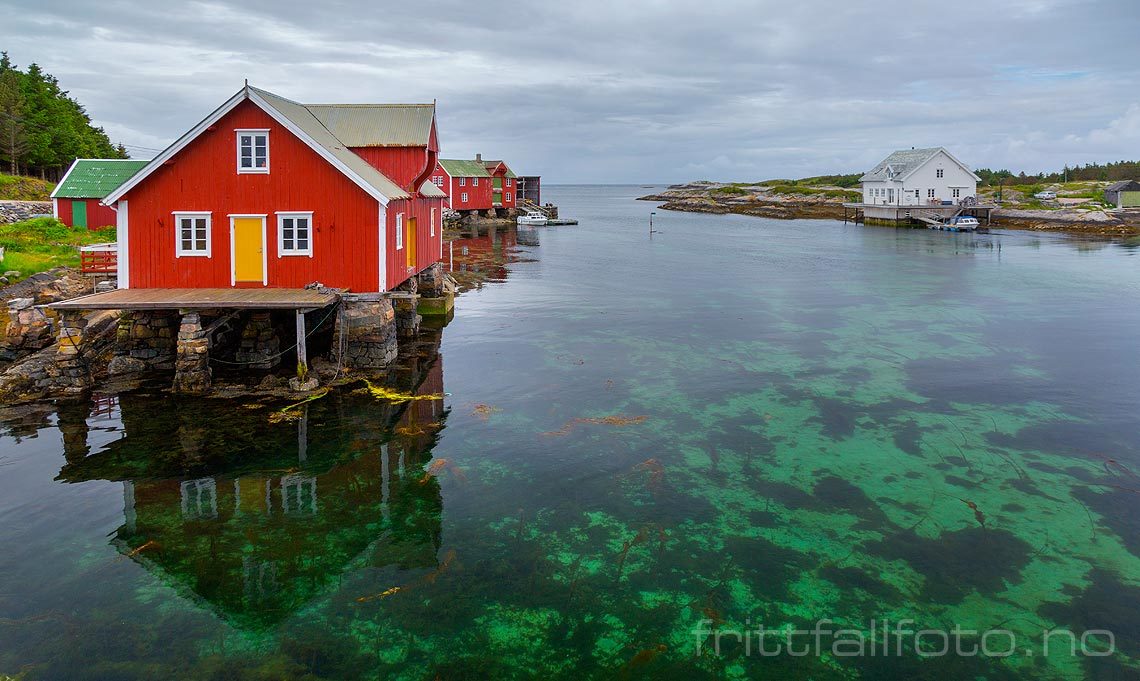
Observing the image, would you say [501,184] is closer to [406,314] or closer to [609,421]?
[406,314]

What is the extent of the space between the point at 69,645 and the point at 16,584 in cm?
237

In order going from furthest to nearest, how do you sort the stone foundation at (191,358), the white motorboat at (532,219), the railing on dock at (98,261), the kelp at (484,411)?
the white motorboat at (532,219), the railing on dock at (98,261), the stone foundation at (191,358), the kelp at (484,411)

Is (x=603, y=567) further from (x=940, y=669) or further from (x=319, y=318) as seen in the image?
(x=319, y=318)

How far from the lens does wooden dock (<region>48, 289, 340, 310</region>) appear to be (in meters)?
21.4

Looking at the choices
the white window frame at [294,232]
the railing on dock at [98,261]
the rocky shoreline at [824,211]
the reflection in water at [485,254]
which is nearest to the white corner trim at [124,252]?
the white window frame at [294,232]

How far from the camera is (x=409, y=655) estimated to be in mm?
10492

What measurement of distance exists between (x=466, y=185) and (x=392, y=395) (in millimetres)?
73966

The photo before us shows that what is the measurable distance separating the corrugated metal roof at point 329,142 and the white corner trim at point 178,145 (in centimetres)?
82

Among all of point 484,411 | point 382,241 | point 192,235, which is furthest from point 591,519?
point 192,235

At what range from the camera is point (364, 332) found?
25.0m

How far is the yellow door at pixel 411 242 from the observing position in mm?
30266

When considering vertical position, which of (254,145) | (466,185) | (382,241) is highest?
(466,185)

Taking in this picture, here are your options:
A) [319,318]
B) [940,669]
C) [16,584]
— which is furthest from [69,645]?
[319,318]

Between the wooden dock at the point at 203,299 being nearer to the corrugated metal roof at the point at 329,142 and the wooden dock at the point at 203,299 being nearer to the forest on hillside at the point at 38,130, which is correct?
the corrugated metal roof at the point at 329,142
